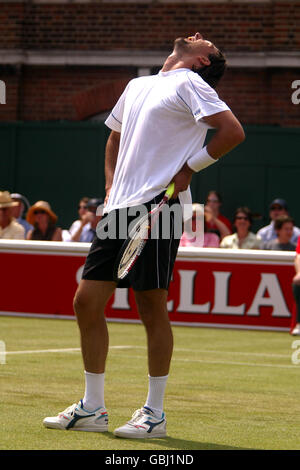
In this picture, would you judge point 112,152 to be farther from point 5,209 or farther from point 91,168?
point 91,168

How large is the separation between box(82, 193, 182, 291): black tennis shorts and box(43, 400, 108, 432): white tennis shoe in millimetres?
670

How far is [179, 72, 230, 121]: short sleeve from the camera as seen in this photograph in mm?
5559

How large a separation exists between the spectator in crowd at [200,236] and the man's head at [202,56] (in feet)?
25.4

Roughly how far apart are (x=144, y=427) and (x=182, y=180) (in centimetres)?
123

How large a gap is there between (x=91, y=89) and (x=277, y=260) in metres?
9.35

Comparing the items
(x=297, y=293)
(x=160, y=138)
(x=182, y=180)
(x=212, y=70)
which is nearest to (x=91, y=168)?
(x=297, y=293)

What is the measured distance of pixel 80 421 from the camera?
577 centimetres

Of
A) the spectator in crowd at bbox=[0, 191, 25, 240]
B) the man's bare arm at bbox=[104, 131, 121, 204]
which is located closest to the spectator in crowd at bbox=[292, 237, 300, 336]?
the spectator in crowd at bbox=[0, 191, 25, 240]

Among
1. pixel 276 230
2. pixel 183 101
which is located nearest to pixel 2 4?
pixel 276 230

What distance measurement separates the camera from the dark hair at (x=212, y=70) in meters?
5.95

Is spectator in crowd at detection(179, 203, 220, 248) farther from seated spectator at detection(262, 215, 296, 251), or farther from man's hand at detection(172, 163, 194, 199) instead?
man's hand at detection(172, 163, 194, 199)

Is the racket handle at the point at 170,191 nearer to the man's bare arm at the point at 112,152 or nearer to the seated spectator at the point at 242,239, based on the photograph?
the man's bare arm at the point at 112,152

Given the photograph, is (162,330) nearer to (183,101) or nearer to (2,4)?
(183,101)

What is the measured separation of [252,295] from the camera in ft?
40.7
